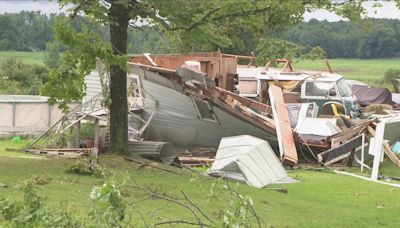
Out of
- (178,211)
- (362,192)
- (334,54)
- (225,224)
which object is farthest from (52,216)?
(334,54)

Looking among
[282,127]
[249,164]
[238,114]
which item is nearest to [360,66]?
[238,114]

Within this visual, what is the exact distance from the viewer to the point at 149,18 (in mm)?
17312

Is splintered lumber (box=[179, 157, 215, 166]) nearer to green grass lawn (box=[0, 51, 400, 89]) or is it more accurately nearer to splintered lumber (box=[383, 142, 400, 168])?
splintered lumber (box=[383, 142, 400, 168])

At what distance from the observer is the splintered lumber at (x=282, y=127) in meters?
23.0

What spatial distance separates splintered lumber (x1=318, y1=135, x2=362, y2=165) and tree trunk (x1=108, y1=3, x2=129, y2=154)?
8.41 m

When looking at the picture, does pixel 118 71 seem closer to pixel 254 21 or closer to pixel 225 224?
pixel 254 21

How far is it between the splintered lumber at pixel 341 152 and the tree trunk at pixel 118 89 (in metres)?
8.41

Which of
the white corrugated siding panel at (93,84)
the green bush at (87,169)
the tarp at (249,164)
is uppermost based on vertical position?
the white corrugated siding panel at (93,84)

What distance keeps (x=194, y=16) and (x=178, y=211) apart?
17.2ft

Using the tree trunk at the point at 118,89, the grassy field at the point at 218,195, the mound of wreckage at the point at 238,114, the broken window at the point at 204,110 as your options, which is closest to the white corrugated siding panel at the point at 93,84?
the mound of wreckage at the point at 238,114

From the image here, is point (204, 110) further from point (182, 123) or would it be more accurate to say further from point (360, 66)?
point (360, 66)

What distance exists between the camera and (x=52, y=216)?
598 centimetres

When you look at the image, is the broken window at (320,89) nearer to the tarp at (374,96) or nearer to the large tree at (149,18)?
the tarp at (374,96)

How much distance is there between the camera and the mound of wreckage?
23812 mm
